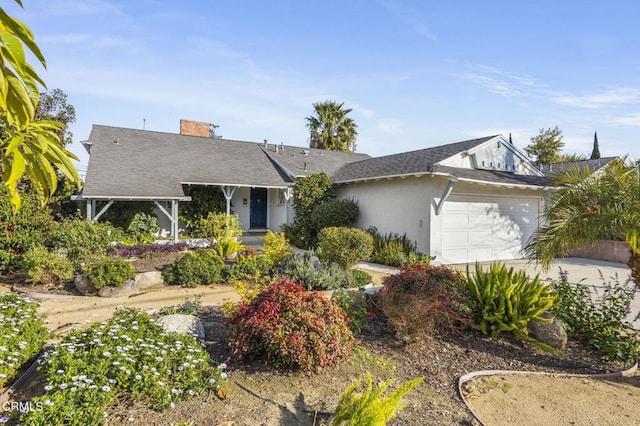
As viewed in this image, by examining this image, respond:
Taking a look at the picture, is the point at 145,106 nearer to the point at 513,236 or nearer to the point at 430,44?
the point at 430,44

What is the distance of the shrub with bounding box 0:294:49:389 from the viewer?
3.56 meters

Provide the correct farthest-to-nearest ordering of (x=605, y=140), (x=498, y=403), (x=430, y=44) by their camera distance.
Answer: (x=605, y=140)
(x=430, y=44)
(x=498, y=403)

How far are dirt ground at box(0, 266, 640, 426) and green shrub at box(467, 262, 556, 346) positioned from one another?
254 millimetres

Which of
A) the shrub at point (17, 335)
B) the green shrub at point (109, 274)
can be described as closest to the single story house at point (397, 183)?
the green shrub at point (109, 274)

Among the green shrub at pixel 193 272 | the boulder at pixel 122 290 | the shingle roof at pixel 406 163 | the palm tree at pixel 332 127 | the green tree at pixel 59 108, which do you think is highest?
the palm tree at pixel 332 127

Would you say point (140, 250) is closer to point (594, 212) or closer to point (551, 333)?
point (551, 333)

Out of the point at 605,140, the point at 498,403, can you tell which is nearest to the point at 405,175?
the point at 498,403

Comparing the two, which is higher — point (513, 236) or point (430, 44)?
point (430, 44)

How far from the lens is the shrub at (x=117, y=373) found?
2.84 m

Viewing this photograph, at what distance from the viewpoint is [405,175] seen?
41.2ft

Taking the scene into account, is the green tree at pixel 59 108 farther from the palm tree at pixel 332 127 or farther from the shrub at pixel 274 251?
the palm tree at pixel 332 127

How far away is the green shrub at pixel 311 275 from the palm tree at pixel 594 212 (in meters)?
3.92

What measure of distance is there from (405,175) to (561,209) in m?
6.95

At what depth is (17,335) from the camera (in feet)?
13.0
